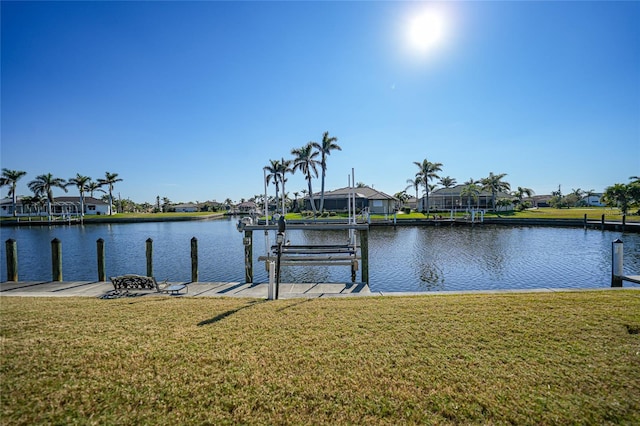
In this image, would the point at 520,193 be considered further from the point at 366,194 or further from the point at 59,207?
the point at 59,207

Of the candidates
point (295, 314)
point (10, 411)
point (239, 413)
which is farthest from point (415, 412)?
point (10, 411)

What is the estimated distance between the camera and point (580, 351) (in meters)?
4.58

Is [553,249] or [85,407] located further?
[553,249]

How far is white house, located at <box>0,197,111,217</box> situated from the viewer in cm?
8169

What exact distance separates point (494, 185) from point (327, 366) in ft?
224

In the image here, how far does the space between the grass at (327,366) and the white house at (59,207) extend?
312ft

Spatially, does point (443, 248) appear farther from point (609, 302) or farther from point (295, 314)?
point (295, 314)

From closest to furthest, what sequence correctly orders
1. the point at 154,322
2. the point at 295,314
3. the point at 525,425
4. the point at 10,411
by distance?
the point at 525,425 → the point at 10,411 → the point at 154,322 → the point at 295,314

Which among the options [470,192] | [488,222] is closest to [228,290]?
[488,222]

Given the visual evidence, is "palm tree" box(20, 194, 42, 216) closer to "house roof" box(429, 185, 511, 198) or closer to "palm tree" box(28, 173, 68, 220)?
"palm tree" box(28, 173, 68, 220)

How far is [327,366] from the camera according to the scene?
4.27m

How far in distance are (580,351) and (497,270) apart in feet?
39.7

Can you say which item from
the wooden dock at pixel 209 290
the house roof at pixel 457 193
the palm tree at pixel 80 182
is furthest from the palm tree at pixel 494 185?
the palm tree at pixel 80 182

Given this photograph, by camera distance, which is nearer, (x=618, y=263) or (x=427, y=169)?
(x=618, y=263)
